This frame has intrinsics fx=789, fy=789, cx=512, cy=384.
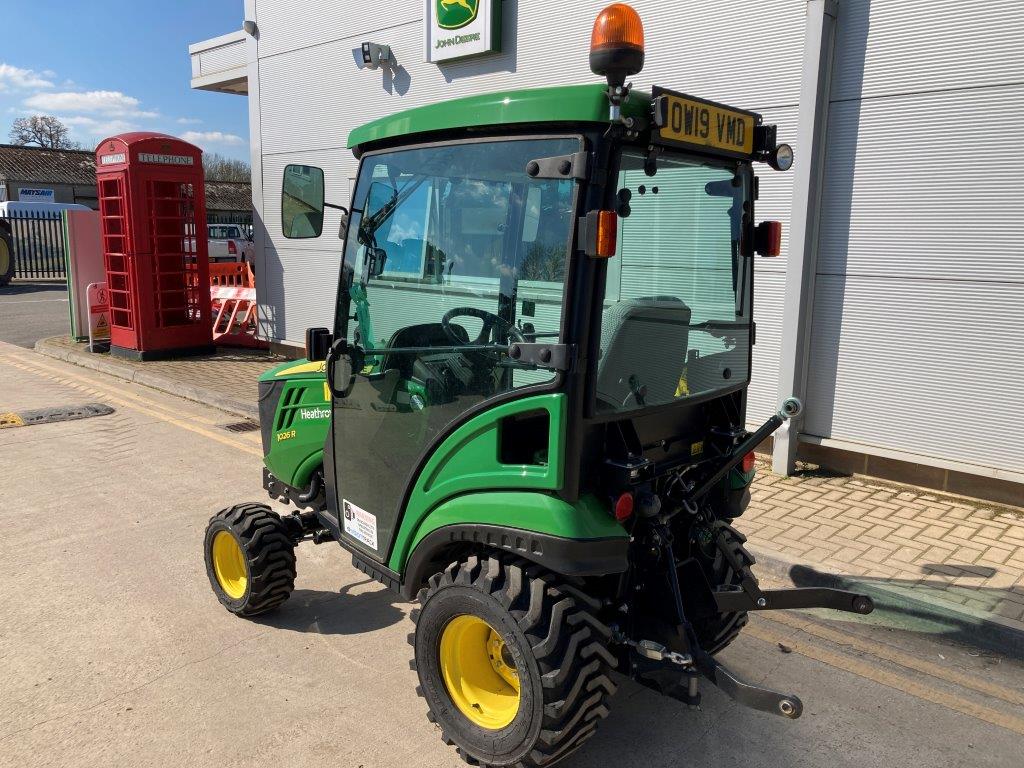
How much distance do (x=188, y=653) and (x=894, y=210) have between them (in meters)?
5.31

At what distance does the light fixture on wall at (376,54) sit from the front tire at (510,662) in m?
7.82

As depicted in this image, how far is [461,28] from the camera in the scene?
8141mm

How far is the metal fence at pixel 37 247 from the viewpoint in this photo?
23.2m

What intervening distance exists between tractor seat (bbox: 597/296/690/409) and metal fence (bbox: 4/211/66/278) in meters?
24.5

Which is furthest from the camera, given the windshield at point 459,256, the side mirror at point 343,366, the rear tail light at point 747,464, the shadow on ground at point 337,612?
the shadow on ground at point 337,612

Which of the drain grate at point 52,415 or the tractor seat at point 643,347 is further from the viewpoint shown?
the drain grate at point 52,415

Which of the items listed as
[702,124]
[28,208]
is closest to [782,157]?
[702,124]

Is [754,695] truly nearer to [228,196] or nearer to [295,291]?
[295,291]

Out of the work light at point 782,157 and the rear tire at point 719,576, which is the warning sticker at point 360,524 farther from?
the work light at point 782,157

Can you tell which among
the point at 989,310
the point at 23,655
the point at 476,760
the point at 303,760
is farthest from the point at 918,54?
the point at 23,655

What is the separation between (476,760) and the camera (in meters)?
2.78

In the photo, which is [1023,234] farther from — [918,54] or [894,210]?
[918,54]

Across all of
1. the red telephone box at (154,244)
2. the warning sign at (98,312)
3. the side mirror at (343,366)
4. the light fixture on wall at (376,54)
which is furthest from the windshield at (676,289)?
the warning sign at (98,312)

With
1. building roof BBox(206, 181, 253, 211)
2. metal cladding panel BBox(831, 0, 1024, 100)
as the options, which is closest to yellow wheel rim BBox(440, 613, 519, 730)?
metal cladding panel BBox(831, 0, 1024, 100)
